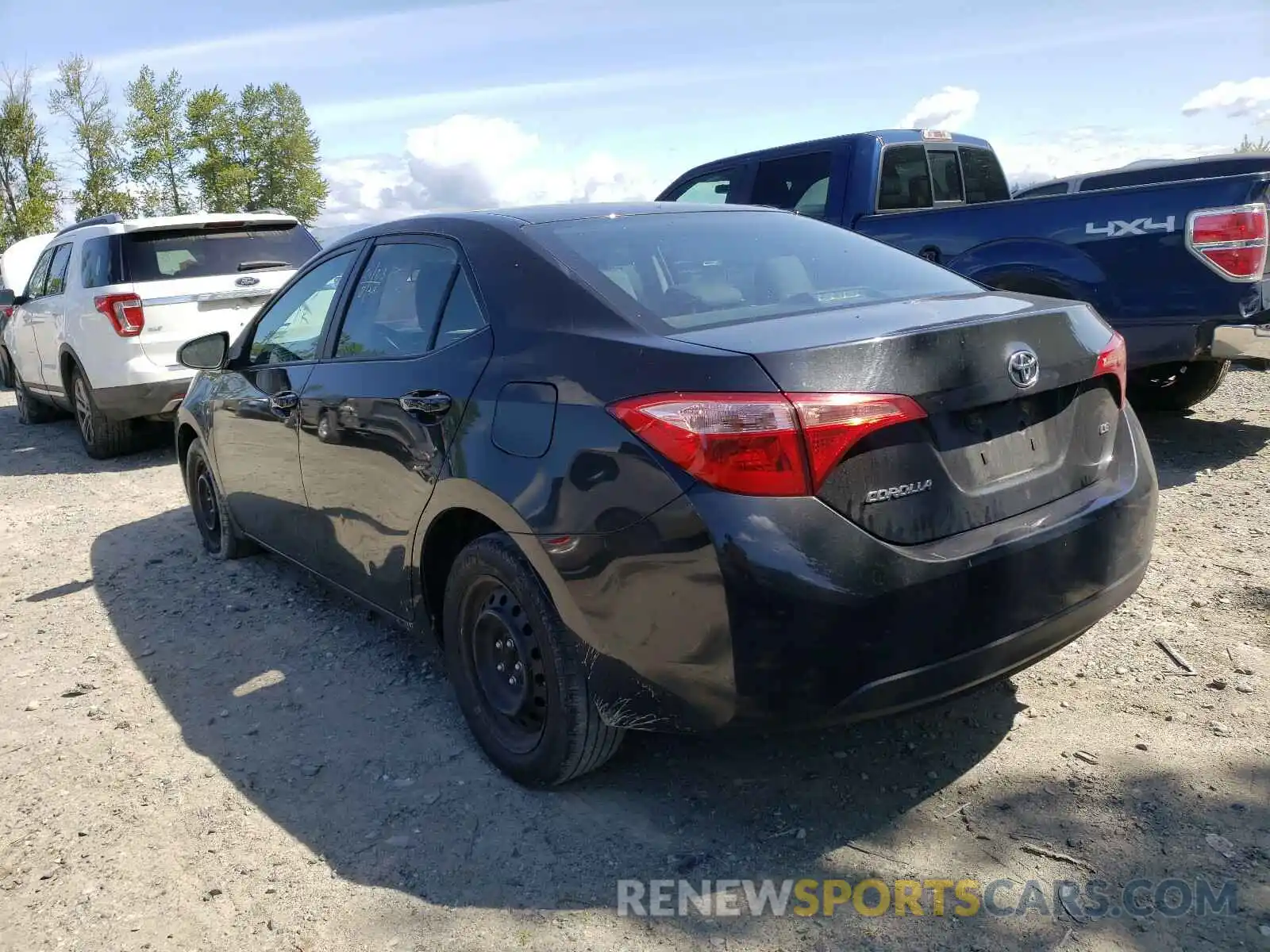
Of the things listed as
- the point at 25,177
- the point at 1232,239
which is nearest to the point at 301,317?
the point at 1232,239

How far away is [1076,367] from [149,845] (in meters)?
2.85

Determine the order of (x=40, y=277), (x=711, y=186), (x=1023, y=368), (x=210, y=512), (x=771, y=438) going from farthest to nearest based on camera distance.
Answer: (x=40, y=277), (x=711, y=186), (x=210, y=512), (x=1023, y=368), (x=771, y=438)

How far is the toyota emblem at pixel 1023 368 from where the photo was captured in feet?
8.38

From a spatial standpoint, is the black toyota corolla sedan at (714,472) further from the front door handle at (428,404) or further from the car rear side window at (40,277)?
the car rear side window at (40,277)

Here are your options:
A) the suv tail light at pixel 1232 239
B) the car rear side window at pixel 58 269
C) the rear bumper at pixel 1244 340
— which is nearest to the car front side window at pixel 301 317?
the suv tail light at pixel 1232 239

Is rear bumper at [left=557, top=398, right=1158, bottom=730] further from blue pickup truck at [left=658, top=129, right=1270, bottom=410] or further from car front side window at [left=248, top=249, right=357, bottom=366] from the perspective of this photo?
blue pickup truck at [left=658, top=129, right=1270, bottom=410]

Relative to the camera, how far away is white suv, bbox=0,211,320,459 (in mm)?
7668

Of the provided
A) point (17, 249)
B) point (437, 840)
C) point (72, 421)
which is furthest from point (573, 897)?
point (17, 249)

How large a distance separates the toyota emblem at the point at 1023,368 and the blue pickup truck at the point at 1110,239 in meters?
3.31

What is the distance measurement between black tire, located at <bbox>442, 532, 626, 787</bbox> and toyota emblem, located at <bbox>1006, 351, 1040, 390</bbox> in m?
1.28

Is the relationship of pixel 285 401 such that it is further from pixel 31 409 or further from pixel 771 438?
pixel 31 409

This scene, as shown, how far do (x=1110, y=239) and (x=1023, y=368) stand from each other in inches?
139

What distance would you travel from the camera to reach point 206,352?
15.8 ft

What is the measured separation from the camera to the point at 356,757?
3283 mm
